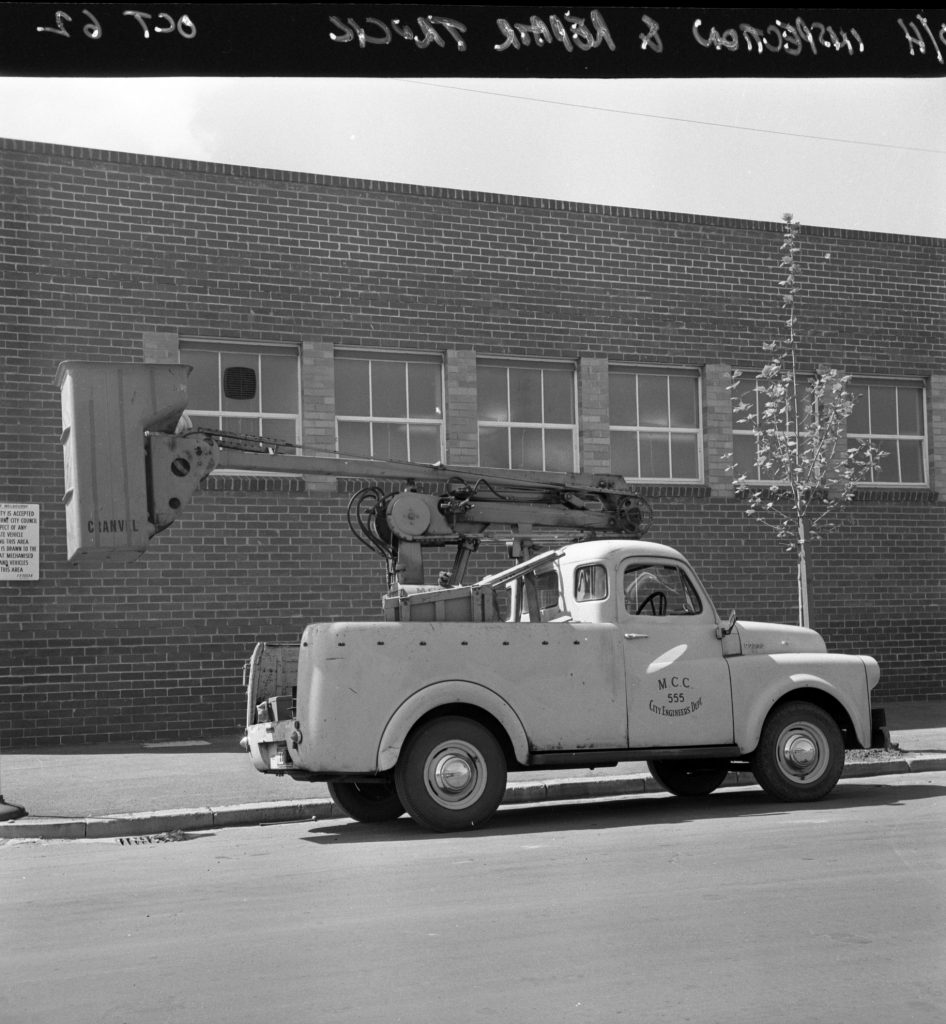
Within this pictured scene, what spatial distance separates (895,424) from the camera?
65.6 ft

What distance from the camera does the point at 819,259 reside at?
762 inches

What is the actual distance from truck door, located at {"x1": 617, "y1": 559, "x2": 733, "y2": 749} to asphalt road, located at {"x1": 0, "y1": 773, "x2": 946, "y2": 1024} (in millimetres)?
804

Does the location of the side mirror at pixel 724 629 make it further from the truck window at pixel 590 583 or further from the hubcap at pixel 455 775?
the hubcap at pixel 455 775

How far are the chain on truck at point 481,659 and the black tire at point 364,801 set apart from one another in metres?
0.02

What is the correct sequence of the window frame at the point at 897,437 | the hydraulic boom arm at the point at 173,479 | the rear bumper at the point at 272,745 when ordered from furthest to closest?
the window frame at the point at 897,437, the rear bumper at the point at 272,745, the hydraulic boom arm at the point at 173,479

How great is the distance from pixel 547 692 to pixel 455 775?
2.98ft

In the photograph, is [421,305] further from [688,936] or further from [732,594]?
[688,936]

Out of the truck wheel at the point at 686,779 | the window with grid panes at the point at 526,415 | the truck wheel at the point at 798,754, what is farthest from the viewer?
the window with grid panes at the point at 526,415

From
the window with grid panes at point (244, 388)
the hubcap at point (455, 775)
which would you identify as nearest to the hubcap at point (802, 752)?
the hubcap at point (455, 775)

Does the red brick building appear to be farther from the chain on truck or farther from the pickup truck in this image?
the pickup truck

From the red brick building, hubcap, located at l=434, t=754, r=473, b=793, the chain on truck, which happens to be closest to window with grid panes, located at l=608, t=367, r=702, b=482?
the red brick building

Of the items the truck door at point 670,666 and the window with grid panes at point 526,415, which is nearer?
the truck door at point 670,666

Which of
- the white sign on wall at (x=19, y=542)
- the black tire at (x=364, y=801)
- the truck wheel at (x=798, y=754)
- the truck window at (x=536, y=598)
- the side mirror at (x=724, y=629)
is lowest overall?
→ the black tire at (x=364, y=801)

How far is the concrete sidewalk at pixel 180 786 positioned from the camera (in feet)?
33.8
